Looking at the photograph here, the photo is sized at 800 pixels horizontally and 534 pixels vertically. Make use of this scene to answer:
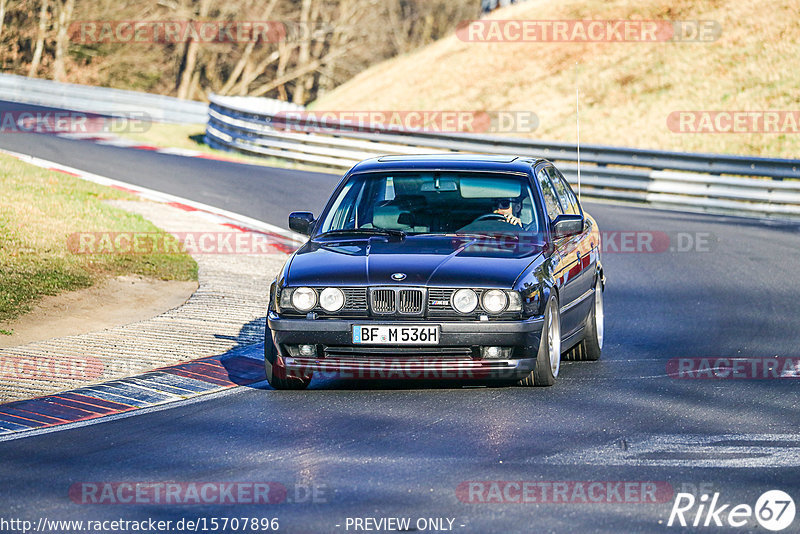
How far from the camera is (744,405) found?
26.8 feet

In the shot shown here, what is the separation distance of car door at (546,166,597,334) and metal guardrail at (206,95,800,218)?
1202cm

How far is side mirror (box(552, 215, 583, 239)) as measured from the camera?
9.12 metres

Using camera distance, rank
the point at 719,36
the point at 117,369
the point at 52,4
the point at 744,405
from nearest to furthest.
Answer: the point at 744,405
the point at 117,369
the point at 719,36
the point at 52,4

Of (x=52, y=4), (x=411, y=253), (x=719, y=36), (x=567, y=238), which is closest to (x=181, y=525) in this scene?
(x=411, y=253)

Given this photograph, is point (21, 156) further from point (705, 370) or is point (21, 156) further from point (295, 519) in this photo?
point (295, 519)

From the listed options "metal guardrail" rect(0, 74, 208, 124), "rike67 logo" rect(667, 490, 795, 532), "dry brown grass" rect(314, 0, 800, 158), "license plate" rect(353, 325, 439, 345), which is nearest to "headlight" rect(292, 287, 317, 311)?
"license plate" rect(353, 325, 439, 345)

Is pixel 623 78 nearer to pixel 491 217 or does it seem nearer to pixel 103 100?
pixel 103 100

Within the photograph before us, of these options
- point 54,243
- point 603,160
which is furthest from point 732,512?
point 603,160

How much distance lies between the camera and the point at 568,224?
9.12 meters

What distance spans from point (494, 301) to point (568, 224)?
4.08 feet

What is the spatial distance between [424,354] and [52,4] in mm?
49316

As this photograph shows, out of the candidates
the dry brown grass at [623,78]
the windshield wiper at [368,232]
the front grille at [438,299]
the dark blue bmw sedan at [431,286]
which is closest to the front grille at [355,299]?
the dark blue bmw sedan at [431,286]

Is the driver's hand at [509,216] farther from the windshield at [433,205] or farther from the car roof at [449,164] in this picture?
the car roof at [449,164]

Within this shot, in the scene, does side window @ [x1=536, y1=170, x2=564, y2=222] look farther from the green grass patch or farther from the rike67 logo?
the green grass patch
